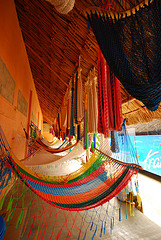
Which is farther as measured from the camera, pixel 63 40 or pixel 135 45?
pixel 63 40

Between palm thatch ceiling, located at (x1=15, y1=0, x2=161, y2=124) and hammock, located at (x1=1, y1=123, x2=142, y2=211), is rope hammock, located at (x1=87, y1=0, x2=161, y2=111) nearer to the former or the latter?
hammock, located at (x1=1, y1=123, x2=142, y2=211)

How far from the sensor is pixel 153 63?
2.40 ft

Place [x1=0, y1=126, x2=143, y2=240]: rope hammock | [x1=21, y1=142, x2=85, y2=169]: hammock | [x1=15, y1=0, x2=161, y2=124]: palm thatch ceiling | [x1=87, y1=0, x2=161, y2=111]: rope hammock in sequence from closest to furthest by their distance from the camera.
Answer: [x1=87, y1=0, x2=161, y2=111]: rope hammock < [x1=0, y1=126, x2=143, y2=240]: rope hammock < [x1=15, y1=0, x2=161, y2=124]: palm thatch ceiling < [x1=21, y1=142, x2=85, y2=169]: hammock

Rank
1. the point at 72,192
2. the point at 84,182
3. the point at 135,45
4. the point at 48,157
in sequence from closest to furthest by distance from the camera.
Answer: the point at 135,45 → the point at 72,192 → the point at 84,182 → the point at 48,157

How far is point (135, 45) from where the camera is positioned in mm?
793

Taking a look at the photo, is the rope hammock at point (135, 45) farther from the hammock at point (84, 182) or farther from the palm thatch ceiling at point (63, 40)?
the palm thatch ceiling at point (63, 40)

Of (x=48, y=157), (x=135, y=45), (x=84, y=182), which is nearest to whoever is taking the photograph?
(x=135, y=45)

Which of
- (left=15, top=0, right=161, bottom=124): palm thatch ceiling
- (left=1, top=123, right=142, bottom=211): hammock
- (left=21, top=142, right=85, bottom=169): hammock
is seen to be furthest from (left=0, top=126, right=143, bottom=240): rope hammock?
(left=15, top=0, right=161, bottom=124): palm thatch ceiling

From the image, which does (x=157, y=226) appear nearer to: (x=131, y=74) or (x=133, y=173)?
(x=133, y=173)

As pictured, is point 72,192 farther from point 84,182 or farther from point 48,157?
point 48,157

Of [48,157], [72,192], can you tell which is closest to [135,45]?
[72,192]

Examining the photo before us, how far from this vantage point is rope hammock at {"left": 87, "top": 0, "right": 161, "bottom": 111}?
0.72 meters

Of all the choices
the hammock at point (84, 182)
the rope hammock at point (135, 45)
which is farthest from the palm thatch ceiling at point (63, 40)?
the hammock at point (84, 182)

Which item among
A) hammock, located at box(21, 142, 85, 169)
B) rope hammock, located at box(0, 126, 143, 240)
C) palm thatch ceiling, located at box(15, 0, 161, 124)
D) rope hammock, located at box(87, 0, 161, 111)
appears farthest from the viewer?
hammock, located at box(21, 142, 85, 169)
